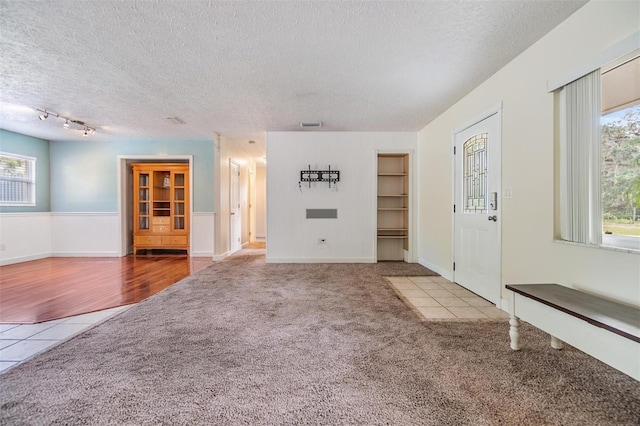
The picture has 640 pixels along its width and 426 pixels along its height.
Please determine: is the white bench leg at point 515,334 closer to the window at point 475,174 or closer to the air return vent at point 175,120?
the window at point 475,174

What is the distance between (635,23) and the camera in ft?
5.15

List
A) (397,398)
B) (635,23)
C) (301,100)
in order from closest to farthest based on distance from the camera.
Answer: (397,398) < (635,23) < (301,100)

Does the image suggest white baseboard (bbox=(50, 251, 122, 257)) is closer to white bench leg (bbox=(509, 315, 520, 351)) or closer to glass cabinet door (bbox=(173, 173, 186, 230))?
glass cabinet door (bbox=(173, 173, 186, 230))

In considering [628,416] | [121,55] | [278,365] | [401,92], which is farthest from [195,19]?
[628,416]

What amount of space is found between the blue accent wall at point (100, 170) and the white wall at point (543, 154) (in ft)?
16.5

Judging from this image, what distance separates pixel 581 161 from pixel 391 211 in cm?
354

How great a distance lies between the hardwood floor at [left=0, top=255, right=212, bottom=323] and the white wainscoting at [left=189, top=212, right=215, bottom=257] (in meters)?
0.29

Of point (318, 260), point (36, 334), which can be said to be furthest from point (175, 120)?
point (318, 260)

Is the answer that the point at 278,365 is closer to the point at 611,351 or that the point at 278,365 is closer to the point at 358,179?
the point at 611,351

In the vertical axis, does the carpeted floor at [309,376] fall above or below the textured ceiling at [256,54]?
below

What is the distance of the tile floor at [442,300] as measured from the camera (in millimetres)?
2607

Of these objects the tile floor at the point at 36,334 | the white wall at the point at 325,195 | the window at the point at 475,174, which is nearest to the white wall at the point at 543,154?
the window at the point at 475,174

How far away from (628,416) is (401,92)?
3189 mm

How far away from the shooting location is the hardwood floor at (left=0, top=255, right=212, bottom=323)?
9.38 ft
